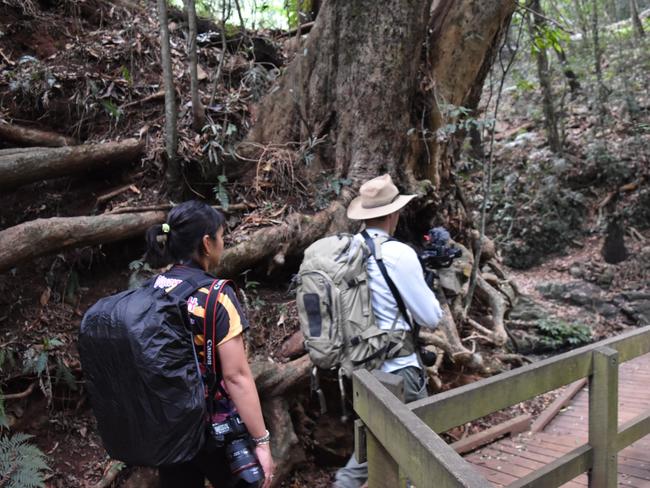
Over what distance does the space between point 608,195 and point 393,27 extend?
36.8 ft

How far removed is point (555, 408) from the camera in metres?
5.74

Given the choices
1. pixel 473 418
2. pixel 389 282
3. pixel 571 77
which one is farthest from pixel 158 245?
pixel 571 77

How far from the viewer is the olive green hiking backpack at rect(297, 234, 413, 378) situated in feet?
9.75

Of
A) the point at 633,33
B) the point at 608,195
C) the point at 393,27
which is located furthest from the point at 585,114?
the point at 393,27

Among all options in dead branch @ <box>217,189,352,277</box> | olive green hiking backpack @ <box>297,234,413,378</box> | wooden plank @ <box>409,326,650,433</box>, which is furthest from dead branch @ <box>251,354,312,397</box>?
wooden plank @ <box>409,326,650,433</box>

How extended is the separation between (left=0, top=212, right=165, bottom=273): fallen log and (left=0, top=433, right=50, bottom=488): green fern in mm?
1263

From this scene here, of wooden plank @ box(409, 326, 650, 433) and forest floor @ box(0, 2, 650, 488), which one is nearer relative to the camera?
wooden plank @ box(409, 326, 650, 433)

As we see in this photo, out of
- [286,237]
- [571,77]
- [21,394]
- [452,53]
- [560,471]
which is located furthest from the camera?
[571,77]

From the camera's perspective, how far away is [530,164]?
15477mm

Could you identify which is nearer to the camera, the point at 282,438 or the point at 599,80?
the point at 282,438

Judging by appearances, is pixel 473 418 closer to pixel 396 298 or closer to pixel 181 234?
pixel 396 298

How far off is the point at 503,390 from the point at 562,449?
2571 millimetres

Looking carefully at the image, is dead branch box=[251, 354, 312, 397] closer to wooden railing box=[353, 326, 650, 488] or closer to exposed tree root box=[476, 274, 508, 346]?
wooden railing box=[353, 326, 650, 488]

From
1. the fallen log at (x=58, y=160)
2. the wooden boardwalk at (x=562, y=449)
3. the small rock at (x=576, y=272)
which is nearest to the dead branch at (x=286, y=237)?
the fallen log at (x=58, y=160)
